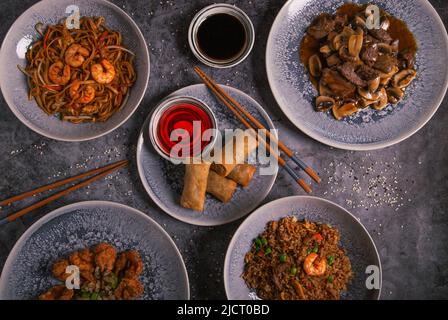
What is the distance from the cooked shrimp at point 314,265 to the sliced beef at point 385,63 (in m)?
1.42

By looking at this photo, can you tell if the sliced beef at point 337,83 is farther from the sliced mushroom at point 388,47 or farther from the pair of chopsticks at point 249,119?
the pair of chopsticks at point 249,119

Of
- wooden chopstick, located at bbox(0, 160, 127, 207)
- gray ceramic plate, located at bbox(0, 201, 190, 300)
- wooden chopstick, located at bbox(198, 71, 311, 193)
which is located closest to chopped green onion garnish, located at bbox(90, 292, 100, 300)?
gray ceramic plate, located at bbox(0, 201, 190, 300)

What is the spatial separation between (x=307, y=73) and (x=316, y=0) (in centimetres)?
54

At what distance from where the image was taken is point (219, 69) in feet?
10.9

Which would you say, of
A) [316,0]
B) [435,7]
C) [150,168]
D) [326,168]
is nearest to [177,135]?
[150,168]

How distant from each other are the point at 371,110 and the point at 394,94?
199 millimetres

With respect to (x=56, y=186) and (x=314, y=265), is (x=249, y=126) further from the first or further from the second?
(x=56, y=186)

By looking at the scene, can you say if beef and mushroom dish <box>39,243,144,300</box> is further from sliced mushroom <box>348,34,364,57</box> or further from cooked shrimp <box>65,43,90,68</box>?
sliced mushroom <box>348,34,364,57</box>

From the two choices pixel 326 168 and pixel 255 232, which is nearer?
pixel 255 232

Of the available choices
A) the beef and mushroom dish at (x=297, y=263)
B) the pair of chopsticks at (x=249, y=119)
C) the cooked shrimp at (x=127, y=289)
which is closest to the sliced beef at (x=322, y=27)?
the pair of chopsticks at (x=249, y=119)

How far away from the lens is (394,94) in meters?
3.29

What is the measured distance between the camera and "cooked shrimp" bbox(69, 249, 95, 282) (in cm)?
306

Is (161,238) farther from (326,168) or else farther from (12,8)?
(12,8)
